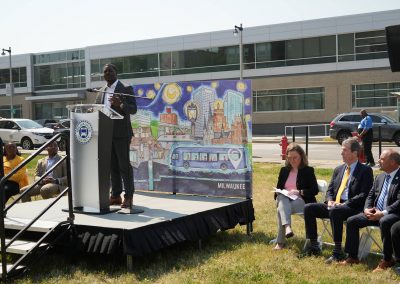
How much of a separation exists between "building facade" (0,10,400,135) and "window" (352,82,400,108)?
7 centimetres

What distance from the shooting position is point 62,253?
20.7 ft

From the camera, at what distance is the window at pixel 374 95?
38.0 metres

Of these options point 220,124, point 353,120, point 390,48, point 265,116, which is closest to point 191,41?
point 265,116

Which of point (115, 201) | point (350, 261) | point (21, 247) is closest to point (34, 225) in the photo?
point (21, 247)

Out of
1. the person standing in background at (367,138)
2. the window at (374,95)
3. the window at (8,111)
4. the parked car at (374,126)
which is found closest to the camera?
the person standing in background at (367,138)

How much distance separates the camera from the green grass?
5.33 meters

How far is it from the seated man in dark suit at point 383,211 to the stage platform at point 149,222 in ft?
5.78

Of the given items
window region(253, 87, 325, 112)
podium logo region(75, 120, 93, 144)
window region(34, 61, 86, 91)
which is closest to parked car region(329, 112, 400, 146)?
window region(253, 87, 325, 112)

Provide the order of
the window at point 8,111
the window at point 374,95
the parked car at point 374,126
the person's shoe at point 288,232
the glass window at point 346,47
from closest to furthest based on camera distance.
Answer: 1. the person's shoe at point 288,232
2. the parked car at point 374,126
3. the window at point 374,95
4. the glass window at point 346,47
5. the window at point 8,111

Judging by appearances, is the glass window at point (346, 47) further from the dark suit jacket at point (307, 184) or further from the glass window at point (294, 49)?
the dark suit jacket at point (307, 184)

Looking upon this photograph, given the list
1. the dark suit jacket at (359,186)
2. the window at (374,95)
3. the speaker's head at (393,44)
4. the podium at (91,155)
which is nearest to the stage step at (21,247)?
the podium at (91,155)

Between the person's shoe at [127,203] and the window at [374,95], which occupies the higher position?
the window at [374,95]

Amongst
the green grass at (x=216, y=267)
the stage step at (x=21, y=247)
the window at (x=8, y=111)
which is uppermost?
the window at (x=8, y=111)

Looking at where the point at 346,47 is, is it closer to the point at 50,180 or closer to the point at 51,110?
the point at 51,110
